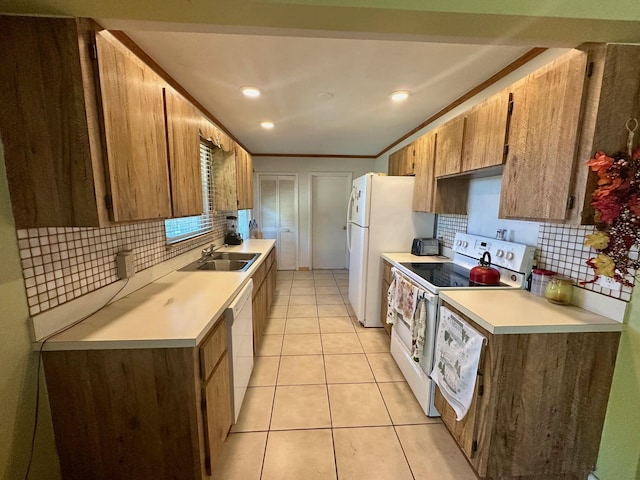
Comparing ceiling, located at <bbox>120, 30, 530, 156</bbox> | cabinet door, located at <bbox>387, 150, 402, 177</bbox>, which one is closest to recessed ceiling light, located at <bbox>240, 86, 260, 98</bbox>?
ceiling, located at <bbox>120, 30, 530, 156</bbox>

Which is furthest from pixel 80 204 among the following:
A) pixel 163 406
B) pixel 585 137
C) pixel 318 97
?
pixel 585 137

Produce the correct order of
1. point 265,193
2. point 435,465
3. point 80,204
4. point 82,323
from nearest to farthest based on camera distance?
point 80,204 → point 82,323 → point 435,465 → point 265,193

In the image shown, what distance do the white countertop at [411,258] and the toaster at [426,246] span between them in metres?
0.05

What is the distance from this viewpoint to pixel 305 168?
518 centimetres

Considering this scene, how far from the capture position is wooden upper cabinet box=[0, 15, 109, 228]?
2.93ft

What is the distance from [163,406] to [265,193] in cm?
446

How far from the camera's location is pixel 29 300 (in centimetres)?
102

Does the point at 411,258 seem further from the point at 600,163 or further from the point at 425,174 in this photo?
the point at 600,163

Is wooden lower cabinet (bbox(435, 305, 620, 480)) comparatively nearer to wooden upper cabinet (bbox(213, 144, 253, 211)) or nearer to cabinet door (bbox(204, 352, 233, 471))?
cabinet door (bbox(204, 352, 233, 471))

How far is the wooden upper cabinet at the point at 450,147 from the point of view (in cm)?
201

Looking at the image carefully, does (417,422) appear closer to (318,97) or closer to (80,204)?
(80,204)

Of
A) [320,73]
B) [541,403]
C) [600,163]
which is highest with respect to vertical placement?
[320,73]

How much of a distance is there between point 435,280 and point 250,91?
2.10 metres

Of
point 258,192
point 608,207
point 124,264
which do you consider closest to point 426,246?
point 608,207
